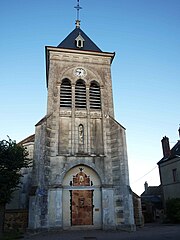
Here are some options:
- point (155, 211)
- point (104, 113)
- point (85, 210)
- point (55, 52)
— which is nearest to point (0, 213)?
point (85, 210)

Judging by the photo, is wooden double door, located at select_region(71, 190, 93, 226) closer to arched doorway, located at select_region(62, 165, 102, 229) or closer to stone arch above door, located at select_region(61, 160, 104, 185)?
arched doorway, located at select_region(62, 165, 102, 229)

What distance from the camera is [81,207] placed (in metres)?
13.5

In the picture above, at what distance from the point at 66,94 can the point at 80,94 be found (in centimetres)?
106

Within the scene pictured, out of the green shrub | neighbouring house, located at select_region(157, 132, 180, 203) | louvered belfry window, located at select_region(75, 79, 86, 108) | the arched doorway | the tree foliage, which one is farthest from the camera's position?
neighbouring house, located at select_region(157, 132, 180, 203)

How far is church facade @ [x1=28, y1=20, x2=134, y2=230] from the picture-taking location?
13.0 m

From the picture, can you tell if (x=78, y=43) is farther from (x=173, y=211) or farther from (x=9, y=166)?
(x=173, y=211)

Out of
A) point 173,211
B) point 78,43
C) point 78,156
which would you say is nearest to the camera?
point 78,156

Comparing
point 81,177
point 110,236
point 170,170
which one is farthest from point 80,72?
point 170,170

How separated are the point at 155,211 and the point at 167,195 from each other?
2250 millimetres

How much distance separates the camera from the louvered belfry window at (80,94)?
53.2 feet

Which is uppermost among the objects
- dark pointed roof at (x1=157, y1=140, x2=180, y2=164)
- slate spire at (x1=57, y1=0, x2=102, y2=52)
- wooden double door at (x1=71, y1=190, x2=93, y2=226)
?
slate spire at (x1=57, y1=0, x2=102, y2=52)

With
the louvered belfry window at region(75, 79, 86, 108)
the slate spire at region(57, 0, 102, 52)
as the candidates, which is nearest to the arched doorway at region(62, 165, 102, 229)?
the louvered belfry window at region(75, 79, 86, 108)

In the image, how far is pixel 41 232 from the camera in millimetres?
11867

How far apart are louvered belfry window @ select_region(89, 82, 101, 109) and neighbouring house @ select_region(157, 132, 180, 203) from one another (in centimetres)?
1099
